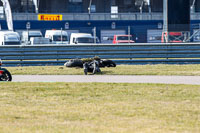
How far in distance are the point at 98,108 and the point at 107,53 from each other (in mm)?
12274

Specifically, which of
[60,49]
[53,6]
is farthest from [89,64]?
[53,6]

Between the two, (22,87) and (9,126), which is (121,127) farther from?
(22,87)

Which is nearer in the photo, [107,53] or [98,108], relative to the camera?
[98,108]

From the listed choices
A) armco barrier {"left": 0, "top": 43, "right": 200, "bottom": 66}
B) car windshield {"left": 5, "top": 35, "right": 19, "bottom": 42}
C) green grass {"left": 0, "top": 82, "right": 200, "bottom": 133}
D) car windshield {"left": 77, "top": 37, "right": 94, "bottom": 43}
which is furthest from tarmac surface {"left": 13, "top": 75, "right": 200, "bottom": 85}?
car windshield {"left": 5, "top": 35, "right": 19, "bottom": 42}

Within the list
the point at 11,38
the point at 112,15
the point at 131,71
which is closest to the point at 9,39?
the point at 11,38

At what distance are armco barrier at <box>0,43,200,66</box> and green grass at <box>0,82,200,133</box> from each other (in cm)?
801

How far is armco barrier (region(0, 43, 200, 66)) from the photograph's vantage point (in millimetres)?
21688

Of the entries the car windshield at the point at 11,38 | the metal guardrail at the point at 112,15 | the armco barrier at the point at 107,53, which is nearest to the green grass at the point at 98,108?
the armco barrier at the point at 107,53

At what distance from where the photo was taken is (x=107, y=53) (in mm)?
21859

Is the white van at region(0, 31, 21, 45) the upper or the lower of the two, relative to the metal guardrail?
lower

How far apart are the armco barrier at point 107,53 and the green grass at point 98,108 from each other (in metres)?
8.01

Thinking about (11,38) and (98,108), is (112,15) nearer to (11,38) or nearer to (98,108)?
(11,38)

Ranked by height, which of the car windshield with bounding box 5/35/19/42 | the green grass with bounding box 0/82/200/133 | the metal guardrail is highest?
the metal guardrail

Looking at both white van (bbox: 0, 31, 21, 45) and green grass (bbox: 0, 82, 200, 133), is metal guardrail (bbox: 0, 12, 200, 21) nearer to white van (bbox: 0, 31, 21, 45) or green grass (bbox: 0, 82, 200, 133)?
→ white van (bbox: 0, 31, 21, 45)
